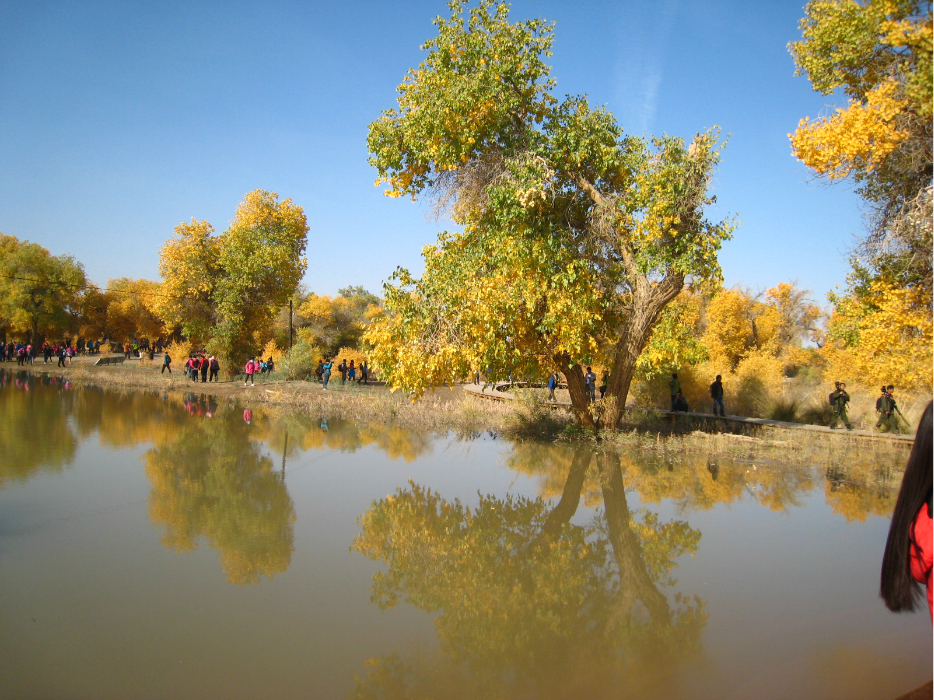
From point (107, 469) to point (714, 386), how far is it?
606 inches

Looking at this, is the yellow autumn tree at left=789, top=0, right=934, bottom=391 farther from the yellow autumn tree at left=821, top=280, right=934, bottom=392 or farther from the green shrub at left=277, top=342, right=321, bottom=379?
the green shrub at left=277, top=342, right=321, bottom=379

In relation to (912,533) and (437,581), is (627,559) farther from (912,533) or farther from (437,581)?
(912,533)

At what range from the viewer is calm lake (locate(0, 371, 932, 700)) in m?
4.34

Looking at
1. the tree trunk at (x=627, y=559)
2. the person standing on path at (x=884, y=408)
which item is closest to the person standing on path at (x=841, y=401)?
the person standing on path at (x=884, y=408)

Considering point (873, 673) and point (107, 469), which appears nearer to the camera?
point (873, 673)

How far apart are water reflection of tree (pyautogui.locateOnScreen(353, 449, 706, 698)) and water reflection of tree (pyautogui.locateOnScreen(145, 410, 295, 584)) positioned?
43.8 inches

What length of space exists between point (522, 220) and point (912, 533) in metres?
11.3

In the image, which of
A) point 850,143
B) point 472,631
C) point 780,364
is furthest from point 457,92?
point 780,364

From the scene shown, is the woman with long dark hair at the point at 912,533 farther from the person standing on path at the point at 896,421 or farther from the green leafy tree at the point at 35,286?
the green leafy tree at the point at 35,286

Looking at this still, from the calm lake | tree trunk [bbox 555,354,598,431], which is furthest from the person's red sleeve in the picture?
tree trunk [bbox 555,354,598,431]

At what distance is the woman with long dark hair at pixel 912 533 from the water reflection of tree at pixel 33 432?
10.5 m

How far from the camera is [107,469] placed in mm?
10094

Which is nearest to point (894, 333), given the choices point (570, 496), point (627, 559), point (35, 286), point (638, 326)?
point (638, 326)

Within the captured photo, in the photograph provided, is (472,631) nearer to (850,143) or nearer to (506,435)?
(850,143)
